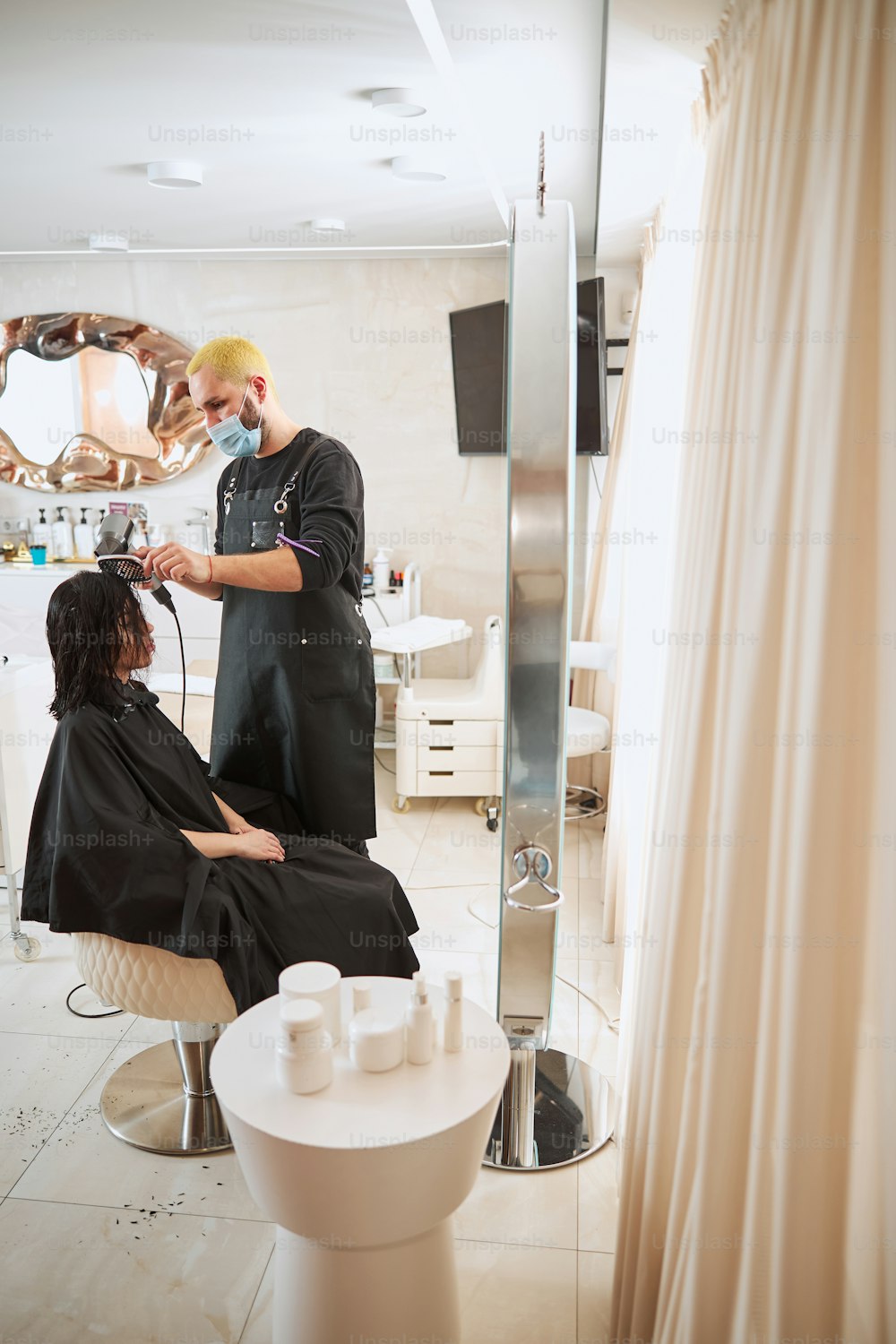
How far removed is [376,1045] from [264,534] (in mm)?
1175

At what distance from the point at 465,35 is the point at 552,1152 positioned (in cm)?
237

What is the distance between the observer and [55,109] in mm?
2480

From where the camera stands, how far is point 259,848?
6.11 ft

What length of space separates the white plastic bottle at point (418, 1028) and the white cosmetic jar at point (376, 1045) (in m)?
0.01

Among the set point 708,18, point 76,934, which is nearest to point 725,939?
point 76,934

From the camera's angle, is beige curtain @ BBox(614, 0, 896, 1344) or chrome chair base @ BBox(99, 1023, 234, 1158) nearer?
beige curtain @ BBox(614, 0, 896, 1344)

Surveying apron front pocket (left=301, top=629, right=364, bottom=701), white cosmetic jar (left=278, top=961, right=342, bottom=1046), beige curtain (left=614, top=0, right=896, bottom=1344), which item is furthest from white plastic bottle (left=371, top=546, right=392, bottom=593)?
beige curtain (left=614, top=0, right=896, bottom=1344)

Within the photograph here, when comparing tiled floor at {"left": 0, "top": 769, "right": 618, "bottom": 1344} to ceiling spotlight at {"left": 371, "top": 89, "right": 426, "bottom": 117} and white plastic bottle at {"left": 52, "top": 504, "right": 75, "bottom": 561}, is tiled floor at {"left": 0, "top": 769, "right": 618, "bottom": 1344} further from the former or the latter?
white plastic bottle at {"left": 52, "top": 504, "right": 75, "bottom": 561}

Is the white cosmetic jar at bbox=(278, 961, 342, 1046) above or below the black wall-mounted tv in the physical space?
below

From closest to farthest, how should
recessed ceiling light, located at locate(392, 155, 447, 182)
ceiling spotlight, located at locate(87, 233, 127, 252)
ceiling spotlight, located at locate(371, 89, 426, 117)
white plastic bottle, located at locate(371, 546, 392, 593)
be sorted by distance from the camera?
1. ceiling spotlight, located at locate(371, 89, 426, 117)
2. recessed ceiling light, located at locate(392, 155, 447, 182)
3. ceiling spotlight, located at locate(87, 233, 127, 252)
4. white plastic bottle, located at locate(371, 546, 392, 593)

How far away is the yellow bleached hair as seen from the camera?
6.46 feet

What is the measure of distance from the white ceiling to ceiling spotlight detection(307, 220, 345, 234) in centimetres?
4

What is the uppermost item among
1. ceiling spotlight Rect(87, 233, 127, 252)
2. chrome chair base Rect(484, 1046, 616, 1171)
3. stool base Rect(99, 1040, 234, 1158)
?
ceiling spotlight Rect(87, 233, 127, 252)

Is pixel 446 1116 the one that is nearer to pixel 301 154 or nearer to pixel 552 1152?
pixel 552 1152
